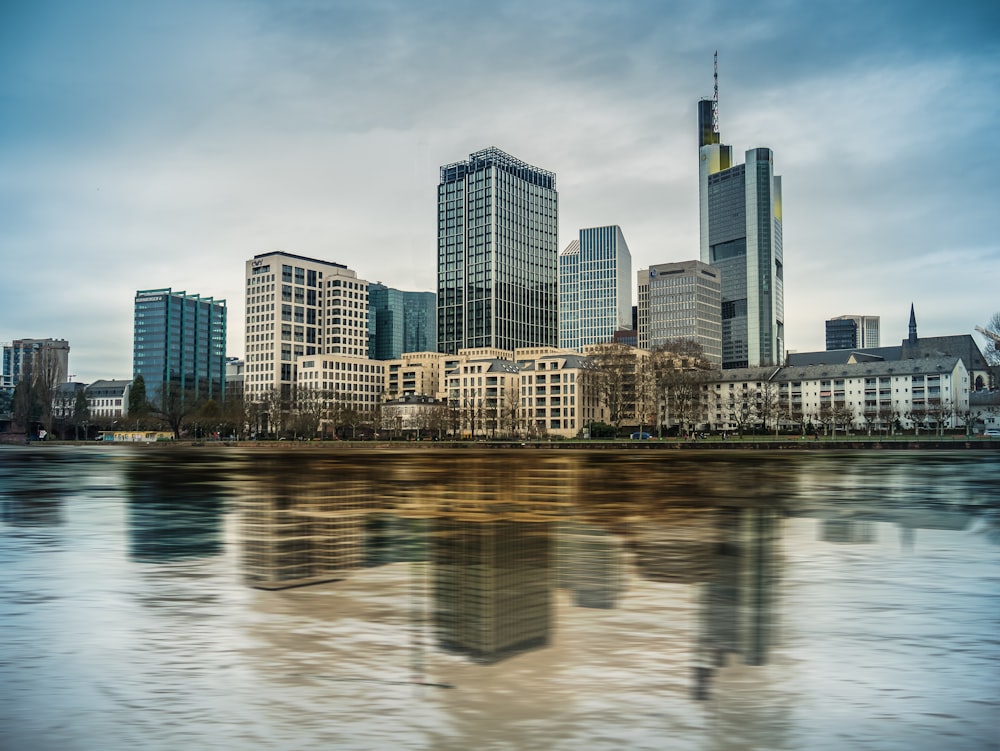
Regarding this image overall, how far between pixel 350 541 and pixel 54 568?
4.98 m

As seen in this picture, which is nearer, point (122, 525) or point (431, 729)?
point (431, 729)

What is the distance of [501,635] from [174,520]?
540 inches

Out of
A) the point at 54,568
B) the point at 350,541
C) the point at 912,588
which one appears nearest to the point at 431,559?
the point at 350,541

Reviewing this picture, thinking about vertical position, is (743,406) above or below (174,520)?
above

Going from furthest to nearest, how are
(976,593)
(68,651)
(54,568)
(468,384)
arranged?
(468,384) < (54,568) < (976,593) < (68,651)

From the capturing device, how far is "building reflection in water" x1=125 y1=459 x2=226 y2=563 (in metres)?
13.8

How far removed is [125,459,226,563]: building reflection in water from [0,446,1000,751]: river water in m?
0.16

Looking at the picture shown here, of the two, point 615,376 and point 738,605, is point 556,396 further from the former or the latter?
point 738,605

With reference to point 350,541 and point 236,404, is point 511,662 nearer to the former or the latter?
point 350,541

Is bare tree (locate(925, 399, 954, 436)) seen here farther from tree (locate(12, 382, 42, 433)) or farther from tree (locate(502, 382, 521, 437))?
tree (locate(12, 382, 42, 433))

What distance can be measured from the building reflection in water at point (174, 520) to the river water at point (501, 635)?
0.54ft

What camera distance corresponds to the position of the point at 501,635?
25.8 ft

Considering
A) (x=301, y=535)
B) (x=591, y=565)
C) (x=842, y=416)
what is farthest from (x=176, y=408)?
(x=591, y=565)

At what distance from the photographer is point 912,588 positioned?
1029cm
